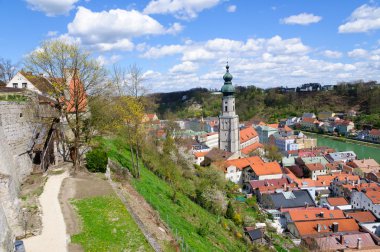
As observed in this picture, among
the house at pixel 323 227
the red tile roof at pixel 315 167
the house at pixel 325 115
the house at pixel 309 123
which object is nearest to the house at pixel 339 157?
the red tile roof at pixel 315 167

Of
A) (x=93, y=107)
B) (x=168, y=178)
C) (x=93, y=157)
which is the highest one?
(x=93, y=107)

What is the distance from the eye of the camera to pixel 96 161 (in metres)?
16.9

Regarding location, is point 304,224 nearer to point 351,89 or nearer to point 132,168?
point 132,168

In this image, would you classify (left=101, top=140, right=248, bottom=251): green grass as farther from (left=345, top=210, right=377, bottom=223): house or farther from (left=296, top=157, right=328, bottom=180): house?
(left=296, top=157, right=328, bottom=180): house

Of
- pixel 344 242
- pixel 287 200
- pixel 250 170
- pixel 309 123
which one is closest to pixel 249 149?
pixel 250 170

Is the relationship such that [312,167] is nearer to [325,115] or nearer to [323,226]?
[323,226]

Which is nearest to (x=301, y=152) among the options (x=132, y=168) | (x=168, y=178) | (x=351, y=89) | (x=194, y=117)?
(x=168, y=178)

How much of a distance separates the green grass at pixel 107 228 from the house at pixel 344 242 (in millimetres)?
19411

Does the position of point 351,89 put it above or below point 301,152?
above

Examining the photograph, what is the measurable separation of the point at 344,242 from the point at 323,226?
8.39ft

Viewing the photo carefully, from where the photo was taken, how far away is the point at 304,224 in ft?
95.8

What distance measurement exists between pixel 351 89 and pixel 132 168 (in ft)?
399

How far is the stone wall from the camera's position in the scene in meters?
10.3

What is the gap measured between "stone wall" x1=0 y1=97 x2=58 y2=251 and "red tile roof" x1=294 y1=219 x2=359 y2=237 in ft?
74.6
